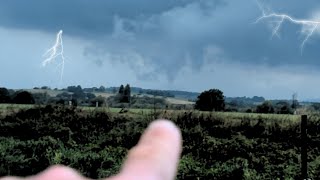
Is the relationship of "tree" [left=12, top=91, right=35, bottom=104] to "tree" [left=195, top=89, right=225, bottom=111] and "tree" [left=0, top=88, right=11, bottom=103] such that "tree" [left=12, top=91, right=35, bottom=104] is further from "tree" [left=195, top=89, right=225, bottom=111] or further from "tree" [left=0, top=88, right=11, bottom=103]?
"tree" [left=195, top=89, right=225, bottom=111]

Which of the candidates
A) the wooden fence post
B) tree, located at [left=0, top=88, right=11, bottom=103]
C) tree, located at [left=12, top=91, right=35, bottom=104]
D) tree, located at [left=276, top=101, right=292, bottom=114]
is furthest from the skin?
tree, located at [left=0, top=88, right=11, bottom=103]

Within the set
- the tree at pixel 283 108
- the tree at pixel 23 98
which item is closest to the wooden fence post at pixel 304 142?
the tree at pixel 283 108

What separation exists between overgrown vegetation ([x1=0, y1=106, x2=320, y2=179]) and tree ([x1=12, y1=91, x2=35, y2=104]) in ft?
69.1

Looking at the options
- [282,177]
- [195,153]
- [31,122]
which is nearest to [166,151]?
[282,177]

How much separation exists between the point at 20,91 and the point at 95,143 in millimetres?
32399

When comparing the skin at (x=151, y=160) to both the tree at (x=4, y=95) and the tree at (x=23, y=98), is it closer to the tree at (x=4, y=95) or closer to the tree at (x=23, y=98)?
the tree at (x=23, y=98)

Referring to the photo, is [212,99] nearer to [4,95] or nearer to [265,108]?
[265,108]

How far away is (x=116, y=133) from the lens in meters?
A: 31.8

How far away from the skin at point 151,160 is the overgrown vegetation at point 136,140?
17.9 metres

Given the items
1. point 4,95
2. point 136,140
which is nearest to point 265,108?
point 4,95

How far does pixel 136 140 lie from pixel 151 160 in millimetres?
30320

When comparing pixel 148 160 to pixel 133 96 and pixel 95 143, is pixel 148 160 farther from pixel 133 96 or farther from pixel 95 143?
pixel 133 96

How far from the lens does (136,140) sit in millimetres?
30750

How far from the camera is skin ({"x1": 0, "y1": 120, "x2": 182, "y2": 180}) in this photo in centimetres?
48
